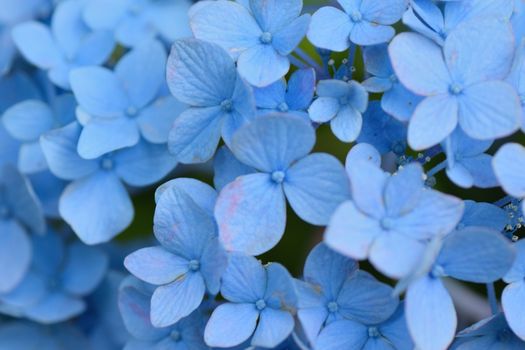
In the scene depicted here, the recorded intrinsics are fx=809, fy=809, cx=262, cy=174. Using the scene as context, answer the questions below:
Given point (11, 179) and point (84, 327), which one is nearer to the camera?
point (11, 179)

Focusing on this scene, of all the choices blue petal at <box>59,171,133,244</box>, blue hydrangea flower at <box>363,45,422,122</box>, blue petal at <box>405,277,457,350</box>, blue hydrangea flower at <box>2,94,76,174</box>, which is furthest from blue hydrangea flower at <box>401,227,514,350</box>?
blue hydrangea flower at <box>2,94,76,174</box>

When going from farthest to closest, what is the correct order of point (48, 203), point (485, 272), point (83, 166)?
1. point (48, 203)
2. point (83, 166)
3. point (485, 272)

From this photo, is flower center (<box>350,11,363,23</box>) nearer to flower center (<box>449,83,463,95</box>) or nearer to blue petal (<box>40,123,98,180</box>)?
flower center (<box>449,83,463,95</box>)

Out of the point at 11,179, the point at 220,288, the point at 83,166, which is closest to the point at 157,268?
the point at 220,288

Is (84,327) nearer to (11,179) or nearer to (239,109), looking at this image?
(11,179)

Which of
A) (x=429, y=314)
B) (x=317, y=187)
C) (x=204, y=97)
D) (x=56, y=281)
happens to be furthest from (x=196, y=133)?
(x=56, y=281)

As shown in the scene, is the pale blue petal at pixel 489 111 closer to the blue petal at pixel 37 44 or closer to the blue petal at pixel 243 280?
the blue petal at pixel 243 280
